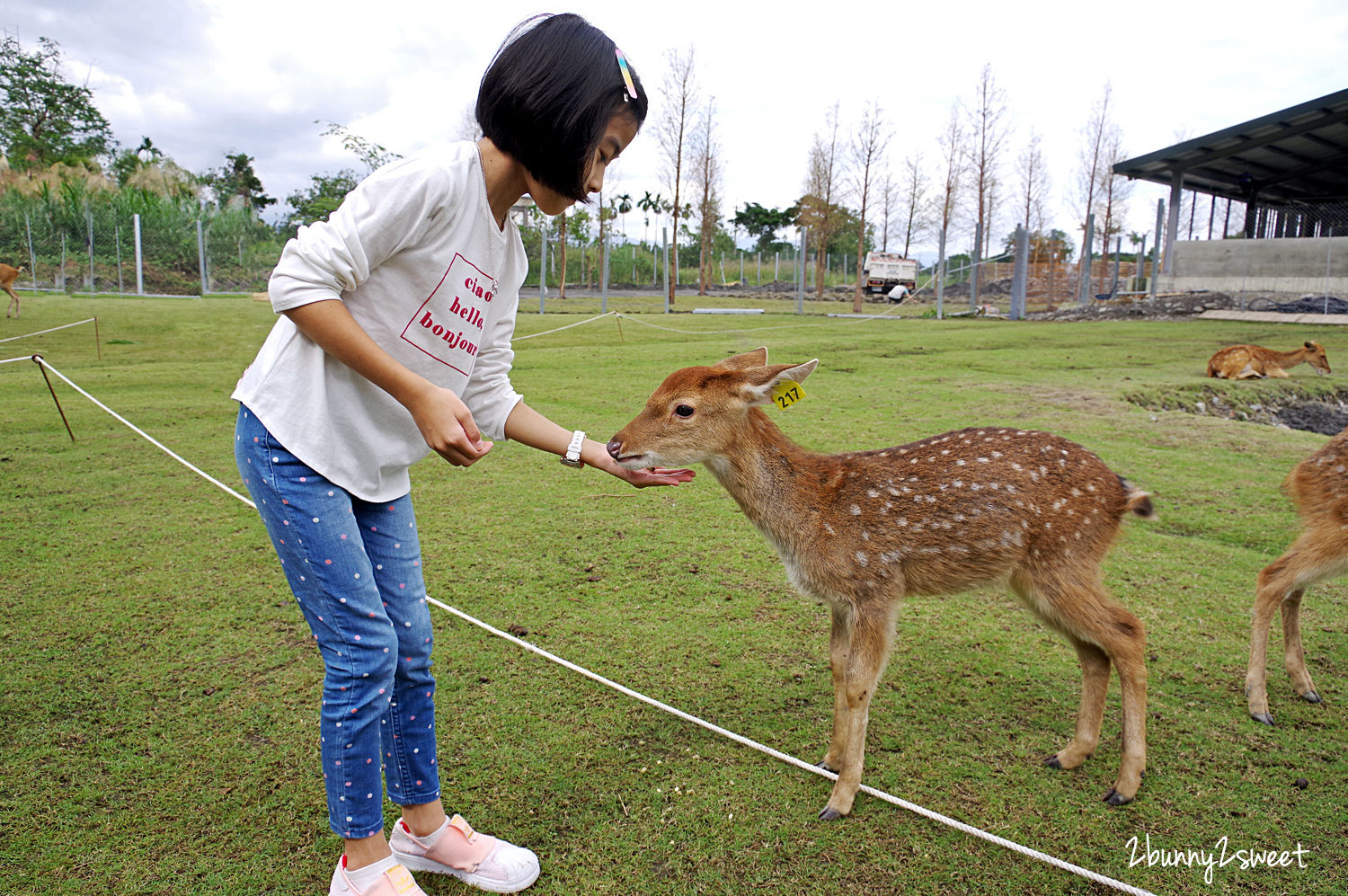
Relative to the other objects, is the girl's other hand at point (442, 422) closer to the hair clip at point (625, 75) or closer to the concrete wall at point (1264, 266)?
the hair clip at point (625, 75)

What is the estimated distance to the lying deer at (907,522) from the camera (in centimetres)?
302

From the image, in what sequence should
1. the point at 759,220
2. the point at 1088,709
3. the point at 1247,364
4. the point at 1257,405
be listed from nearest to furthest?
the point at 1088,709
the point at 1257,405
the point at 1247,364
the point at 759,220

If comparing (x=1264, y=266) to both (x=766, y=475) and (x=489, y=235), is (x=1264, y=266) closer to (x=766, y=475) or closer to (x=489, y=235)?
(x=766, y=475)

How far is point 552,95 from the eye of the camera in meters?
1.98

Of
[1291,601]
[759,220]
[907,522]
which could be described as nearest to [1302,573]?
[1291,601]

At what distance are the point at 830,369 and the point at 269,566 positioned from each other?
381 inches

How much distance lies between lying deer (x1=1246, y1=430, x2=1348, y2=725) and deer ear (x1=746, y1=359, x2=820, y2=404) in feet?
7.25

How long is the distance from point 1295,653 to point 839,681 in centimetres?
205

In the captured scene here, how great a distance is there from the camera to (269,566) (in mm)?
4656

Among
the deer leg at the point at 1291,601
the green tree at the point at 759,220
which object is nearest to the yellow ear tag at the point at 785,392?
the deer leg at the point at 1291,601

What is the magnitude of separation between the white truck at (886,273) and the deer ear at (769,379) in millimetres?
39174

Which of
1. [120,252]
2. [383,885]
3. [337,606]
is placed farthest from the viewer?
[120,252]

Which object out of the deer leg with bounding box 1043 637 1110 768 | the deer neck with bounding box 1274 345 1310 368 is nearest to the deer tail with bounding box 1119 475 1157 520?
the deer leg with bounding box 1043 637 1110 768

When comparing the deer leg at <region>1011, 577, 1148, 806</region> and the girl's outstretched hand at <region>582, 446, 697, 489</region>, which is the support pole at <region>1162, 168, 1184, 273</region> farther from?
the girl's outstretched hand at <region>582, 446, 697, 489</region>
